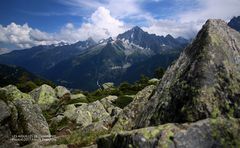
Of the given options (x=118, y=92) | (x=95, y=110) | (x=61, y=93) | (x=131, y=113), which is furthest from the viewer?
(x=118, y=92)

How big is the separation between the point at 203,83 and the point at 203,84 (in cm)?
5

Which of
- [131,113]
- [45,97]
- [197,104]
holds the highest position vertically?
[197,104]

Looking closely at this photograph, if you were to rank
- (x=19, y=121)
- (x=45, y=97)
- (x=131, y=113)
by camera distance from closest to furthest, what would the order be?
(x=131, y=113) → (x=19, y=121) → (x=45, y=97)

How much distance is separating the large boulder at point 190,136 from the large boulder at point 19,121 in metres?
16.5

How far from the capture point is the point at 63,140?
18688 millimetres

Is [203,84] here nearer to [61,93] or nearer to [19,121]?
[19,121]

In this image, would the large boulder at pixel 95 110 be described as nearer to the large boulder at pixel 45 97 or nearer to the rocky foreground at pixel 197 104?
the large boulder at pixel 45 97

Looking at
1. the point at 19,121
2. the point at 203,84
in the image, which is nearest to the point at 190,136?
the point at 203,84

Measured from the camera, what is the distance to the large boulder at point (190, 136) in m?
8.72

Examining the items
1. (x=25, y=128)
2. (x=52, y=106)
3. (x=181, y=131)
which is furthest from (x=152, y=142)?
(x=52, y=106)

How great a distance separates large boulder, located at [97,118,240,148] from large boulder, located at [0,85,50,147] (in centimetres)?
1651

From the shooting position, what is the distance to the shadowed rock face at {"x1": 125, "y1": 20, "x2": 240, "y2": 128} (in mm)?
10422

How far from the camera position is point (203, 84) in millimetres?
10867

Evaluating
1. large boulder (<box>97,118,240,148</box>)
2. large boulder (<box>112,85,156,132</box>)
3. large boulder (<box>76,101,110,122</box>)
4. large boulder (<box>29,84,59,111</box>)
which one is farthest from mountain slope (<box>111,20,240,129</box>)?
large boulder (<box>29,84,59,111</box>)
